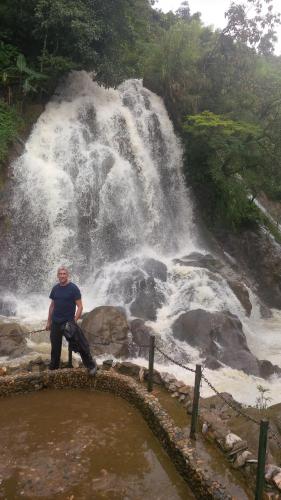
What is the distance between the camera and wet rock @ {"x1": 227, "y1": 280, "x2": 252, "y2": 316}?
496 inches

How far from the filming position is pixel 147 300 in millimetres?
11211

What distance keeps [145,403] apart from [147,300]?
556 centimetres

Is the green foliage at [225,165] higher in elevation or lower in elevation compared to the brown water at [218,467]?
higher

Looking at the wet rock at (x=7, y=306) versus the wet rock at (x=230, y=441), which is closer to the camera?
the wet rock at (x=230, y=441)

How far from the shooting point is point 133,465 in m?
4.65

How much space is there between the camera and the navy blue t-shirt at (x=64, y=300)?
20.6 feet

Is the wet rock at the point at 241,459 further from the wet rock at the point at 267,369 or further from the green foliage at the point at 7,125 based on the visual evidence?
the green foliage at the point at 7,125

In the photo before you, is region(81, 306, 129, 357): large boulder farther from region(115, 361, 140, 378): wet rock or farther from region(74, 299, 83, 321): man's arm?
region(74, 299, 83, 321): man's arm

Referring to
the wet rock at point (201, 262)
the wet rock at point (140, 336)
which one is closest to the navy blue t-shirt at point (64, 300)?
the wet rock at point (140, 336)

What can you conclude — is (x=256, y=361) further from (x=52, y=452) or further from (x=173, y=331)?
(x=52, y=452)

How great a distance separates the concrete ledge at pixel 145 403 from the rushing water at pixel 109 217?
296 centimetres

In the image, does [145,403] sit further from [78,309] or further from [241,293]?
[241,293]

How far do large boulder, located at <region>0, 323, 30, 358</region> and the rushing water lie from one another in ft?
1.40

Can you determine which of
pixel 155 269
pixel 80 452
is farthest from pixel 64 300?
pixel 155 269
